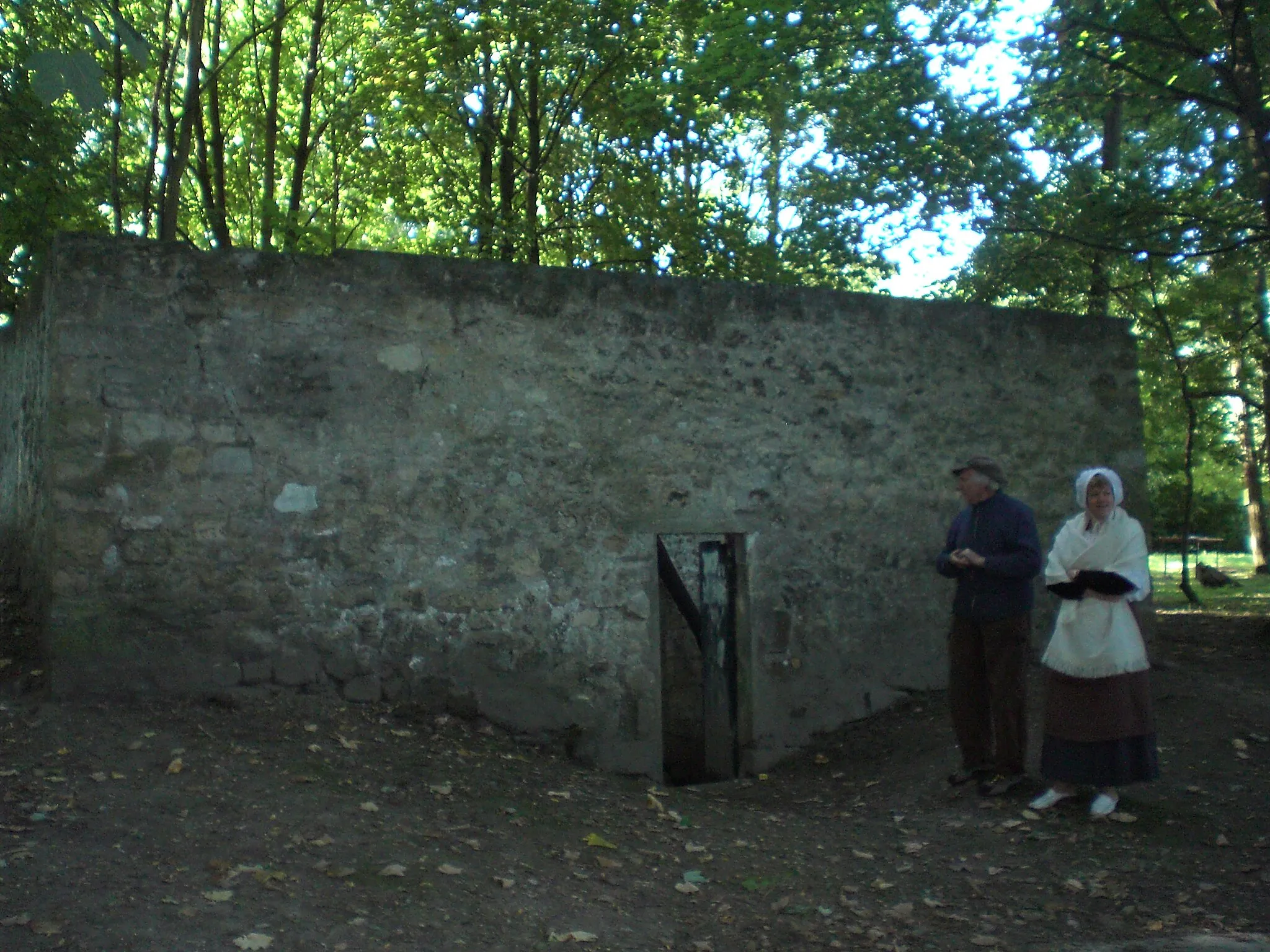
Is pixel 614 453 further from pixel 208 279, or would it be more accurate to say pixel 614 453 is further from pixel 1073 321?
pixel 1073 321

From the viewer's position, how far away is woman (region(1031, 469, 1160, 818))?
5.86 meters

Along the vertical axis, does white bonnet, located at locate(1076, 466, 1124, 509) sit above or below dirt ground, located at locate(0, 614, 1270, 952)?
above

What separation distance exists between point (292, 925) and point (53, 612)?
3.06 meters

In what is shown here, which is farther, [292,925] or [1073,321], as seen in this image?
[1073,321]

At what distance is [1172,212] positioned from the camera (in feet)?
33.9

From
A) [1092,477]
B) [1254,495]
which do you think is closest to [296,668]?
[1092,477]

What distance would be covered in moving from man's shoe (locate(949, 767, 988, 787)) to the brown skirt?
66cm

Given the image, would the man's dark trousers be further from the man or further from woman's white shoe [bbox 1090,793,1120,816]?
woman's white shoe [bbox 1090,793,1120,816]

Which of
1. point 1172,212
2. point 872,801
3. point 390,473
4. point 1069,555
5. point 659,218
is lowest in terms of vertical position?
point 872,801

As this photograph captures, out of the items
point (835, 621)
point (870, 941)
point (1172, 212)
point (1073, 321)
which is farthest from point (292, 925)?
point (1172, 212)

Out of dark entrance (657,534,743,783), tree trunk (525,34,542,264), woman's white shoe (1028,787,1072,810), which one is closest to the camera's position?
woman's white shoe (1028,787,1072,810)

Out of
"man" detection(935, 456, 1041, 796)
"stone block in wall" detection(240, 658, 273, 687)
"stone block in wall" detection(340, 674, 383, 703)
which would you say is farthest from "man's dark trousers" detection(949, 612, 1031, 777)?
"stone block in wall" detection(240, 658, 273, 687)

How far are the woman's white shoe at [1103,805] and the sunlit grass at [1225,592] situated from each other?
841 centimetres

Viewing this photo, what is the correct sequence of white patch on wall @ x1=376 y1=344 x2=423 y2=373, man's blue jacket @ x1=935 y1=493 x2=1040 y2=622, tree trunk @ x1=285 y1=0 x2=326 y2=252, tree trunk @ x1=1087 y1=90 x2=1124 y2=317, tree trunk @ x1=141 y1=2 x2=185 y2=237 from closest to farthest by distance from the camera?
man's blue jacket @ x1=935 y1=493 x2=1040 y2=622, white patch on wall @ x1=376 y1=344 x2=423 y2=373, tree trunk @ x1=141 y1=2 x2=185 y2=237, tree trunk @ x1=1087 y1=90 x2=1124 y2=317, tree trunk @ x1=285 y1=0 x2=326 y2=252
